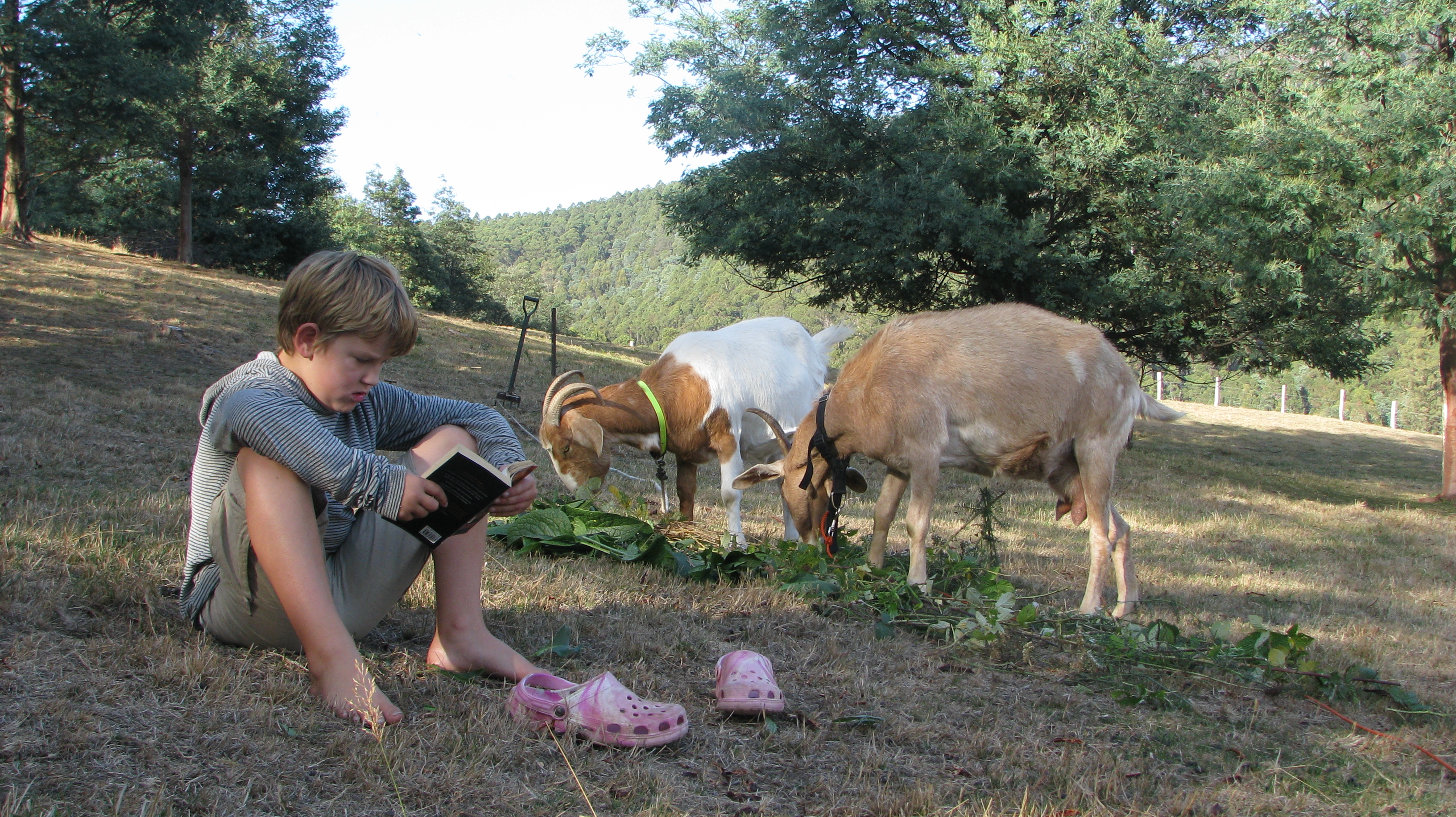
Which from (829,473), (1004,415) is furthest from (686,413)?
(1004,415)

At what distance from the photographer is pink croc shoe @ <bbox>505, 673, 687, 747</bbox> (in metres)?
2.95

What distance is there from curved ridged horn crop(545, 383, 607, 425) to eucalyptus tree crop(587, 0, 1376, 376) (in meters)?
8.02

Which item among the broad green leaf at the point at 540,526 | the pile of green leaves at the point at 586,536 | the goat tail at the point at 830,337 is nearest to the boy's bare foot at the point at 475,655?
the pile of green leaves at the point at 586,536

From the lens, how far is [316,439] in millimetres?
2779

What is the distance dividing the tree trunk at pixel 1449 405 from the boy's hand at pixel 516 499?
15181 mm

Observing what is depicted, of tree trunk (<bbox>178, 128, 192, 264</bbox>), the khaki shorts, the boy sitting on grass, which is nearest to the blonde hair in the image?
the boy sitting on grass

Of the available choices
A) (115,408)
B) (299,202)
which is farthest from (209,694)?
(299,202)

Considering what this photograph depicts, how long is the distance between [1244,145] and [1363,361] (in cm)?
548

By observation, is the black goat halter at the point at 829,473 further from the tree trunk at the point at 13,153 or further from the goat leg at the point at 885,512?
the tree trunk at the point at 13,153

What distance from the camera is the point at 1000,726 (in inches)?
139

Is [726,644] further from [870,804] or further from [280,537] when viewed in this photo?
[280,537]

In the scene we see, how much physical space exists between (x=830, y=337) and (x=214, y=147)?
26186mm

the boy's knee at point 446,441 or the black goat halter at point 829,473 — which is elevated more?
the boy's knee at point 446,441

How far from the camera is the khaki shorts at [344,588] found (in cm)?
305
